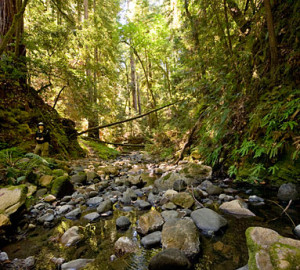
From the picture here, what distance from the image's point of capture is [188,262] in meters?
1.63

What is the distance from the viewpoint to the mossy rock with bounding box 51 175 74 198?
3.86 meters

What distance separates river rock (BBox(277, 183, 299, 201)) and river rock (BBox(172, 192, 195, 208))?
140cm

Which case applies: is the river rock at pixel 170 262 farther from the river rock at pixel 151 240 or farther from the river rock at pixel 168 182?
the river rock at pixel 168 182

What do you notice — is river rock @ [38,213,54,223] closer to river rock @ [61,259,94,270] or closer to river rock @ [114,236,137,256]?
river rock @ [61,259,94,270]

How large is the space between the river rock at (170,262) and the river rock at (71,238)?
110cm

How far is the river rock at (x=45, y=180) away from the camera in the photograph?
4006mm

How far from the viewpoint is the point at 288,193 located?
279cm

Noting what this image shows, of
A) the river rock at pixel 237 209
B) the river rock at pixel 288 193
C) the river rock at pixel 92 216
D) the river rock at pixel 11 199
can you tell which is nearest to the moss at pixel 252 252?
the river rock at pixel 237 209

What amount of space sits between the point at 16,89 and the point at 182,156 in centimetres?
657

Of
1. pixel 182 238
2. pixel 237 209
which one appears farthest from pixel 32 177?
pixel 237 209

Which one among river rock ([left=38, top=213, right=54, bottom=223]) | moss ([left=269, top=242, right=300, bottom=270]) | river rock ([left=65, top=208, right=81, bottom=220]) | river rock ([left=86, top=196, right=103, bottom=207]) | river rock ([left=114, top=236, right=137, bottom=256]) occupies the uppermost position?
moss ([left=269, top=242, right=300, bottom=270])

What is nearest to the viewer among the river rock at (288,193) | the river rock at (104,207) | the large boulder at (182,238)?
the large boulder at (182,238)

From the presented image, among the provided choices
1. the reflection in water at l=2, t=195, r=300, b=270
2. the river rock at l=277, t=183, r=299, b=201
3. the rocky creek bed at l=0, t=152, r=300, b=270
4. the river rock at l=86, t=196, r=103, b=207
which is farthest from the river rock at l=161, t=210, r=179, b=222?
the river rock at l=277, t=183, r=299, b=201

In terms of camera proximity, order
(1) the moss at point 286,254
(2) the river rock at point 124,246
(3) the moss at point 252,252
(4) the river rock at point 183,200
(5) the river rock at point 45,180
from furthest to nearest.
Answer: (5) the river rock at point 45,180
(4) the river rock at point 183,200
(2) the river rock at point 124,246
(3) the moss at point 252,252
(1) the moss at point 286,254
